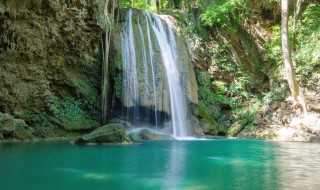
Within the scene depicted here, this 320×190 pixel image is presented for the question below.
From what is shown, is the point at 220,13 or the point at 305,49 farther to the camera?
the point at 220,13

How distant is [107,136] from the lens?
10.1 m

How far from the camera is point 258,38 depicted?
1986 cm

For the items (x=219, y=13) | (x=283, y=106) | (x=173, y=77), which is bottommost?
(x=283, y=106)

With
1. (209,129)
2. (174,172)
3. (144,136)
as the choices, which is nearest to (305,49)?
(209,129)

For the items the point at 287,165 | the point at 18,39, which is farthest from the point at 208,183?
the point at 18,39

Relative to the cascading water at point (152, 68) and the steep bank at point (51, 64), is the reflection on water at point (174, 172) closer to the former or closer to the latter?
the steep bank at point (51, 64)

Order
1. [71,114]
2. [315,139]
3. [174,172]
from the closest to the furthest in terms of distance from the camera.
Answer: [174,172] → [315,139] → [71,114]

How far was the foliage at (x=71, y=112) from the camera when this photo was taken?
13.0 m

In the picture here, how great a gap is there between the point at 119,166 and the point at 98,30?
962 centimetres

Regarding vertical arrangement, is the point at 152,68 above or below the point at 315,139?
above

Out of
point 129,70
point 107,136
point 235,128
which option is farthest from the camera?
point 235,128

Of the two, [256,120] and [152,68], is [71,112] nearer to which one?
[152,68]

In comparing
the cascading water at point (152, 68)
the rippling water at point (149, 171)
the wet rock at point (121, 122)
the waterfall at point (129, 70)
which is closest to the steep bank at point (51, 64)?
the wet rock at point (121, 122)

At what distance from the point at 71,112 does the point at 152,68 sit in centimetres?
418
